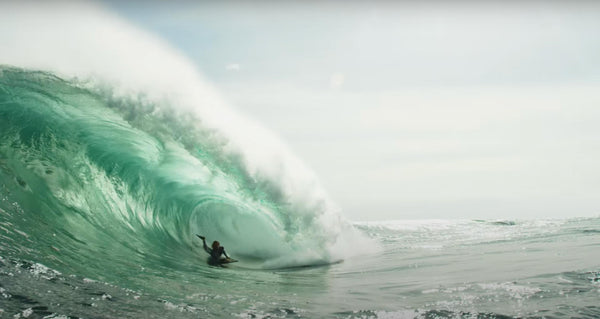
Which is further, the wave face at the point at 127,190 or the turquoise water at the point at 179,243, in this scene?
the wave face at the point at 127,190

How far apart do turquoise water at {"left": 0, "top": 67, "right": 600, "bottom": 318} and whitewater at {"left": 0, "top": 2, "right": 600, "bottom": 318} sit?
0.03 meters

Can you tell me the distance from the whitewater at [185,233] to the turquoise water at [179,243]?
0.10 feet

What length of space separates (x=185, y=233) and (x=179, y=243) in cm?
130

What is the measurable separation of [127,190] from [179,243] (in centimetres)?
208

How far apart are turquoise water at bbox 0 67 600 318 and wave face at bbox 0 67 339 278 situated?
0.12ft

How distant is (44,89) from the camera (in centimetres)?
1106

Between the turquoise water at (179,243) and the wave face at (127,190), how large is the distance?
0.12ft

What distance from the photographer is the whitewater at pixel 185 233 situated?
461 centimetres

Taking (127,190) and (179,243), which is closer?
(179,243)

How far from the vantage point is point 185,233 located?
11.9 meters

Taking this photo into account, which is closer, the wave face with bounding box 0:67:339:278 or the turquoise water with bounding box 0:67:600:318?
the turquoise water with bounding box 0:67:600:318

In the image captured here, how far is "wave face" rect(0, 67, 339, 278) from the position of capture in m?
7.22

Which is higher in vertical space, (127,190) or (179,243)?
(127,190)

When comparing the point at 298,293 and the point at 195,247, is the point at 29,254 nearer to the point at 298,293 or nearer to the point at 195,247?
the point at 298,293
